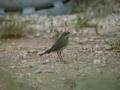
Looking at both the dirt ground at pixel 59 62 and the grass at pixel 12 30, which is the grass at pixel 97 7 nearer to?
the dirt ground at pixel 59 62

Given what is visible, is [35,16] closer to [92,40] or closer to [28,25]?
[28,25]

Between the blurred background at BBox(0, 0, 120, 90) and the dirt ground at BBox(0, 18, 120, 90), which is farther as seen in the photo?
the dirt ground at BBox(0, 18, 120, 90)

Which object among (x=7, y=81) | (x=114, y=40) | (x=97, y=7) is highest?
(x=97, y=7)

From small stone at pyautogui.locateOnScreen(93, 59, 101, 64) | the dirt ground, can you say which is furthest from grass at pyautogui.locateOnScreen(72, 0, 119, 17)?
small stone at pyautogui.locateOnScreen(93, 59, 101, 64)

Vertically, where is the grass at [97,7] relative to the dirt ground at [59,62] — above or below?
above

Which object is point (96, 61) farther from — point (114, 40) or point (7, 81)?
point (7, 81)

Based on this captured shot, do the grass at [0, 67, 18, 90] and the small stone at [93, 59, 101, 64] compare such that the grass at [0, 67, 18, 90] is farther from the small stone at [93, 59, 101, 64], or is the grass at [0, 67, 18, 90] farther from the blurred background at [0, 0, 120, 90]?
the small stone at [93, 59, 101, 64]

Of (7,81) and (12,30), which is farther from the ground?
(12,30)

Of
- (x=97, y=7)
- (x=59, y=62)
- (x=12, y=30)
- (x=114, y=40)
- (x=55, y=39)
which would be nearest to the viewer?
(x=59, y=62)

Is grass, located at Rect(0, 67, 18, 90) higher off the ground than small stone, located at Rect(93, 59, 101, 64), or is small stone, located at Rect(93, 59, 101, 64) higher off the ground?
small stone, located at Rect(93, 59, 101, 64)

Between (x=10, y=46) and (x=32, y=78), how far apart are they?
1.98 metres

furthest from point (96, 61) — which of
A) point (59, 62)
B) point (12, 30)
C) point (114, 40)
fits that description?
point (12, 30)

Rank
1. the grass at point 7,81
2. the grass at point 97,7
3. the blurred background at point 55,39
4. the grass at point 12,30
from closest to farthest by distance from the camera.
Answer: the grass at point 7,81, the blurred background at point 55,39, the grass at point 12,30, the grass at point 97,7

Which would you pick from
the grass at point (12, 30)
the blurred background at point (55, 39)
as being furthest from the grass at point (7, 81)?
the grass at point (12, 30)
